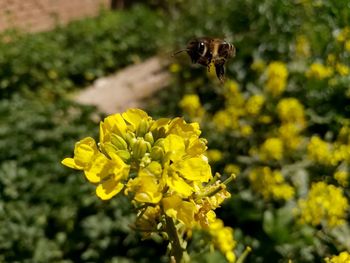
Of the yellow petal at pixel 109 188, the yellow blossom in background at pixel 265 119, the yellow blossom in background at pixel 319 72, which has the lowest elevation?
the yellow blossom in background at pixel 265 119

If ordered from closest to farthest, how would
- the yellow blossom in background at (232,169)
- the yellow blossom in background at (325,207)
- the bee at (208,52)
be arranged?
the bee at (208,52) → the yellow blossom in background at (325,207) → the yellow blossom in background at (232,169)

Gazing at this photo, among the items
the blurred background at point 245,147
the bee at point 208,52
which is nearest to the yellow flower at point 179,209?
the blurred background at point 245,147

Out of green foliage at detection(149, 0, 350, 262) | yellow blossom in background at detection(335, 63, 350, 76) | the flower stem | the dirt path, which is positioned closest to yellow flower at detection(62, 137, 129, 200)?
the flower stem

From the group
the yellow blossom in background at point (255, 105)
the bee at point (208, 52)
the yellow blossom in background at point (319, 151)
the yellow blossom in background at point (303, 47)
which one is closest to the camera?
the bee at point (208, 52)

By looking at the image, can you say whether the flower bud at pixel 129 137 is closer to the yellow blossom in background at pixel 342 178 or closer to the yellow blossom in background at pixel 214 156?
the yellow blossom in background at pixel 342 178

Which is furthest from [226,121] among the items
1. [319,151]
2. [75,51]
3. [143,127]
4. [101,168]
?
[75,51]

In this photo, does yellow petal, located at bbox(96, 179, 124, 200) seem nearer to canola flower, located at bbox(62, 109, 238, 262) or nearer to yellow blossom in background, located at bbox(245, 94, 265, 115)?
canola flower, located at bbox(62, 109, 238, 262)
